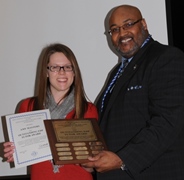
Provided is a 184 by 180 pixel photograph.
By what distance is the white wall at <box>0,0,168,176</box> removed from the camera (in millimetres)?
3246

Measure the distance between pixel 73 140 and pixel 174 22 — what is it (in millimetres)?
1521

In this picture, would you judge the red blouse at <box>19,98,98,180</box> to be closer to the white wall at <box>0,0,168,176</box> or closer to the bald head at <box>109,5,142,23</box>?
the bald head at <box>109,5,142,23</box>

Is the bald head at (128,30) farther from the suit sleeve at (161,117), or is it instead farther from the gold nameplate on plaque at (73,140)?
the gold nameplate on plaque at (73,140)

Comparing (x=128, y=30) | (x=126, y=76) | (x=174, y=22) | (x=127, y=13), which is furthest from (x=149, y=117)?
(x=174, y=22)

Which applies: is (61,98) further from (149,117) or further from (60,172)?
(149,117)

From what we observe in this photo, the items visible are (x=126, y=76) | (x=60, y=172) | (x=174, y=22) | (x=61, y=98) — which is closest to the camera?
(x=126, y=76)

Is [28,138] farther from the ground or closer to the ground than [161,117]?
closer to the ground

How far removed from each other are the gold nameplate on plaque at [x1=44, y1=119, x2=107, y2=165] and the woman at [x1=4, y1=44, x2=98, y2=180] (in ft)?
0.80

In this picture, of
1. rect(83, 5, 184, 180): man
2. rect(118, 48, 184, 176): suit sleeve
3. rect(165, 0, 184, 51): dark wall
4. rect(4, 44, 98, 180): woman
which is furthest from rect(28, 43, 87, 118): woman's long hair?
rect(165, 0, 184, 51): dark wall

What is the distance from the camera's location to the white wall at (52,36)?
10.6 ft

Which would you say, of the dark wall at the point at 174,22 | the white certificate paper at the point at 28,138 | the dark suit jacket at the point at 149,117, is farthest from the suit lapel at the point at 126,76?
the dark wall at the point at 174,22

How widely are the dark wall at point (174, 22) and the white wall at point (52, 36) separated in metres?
0.04

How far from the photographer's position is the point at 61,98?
248cm

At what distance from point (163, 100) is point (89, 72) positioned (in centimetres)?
147
